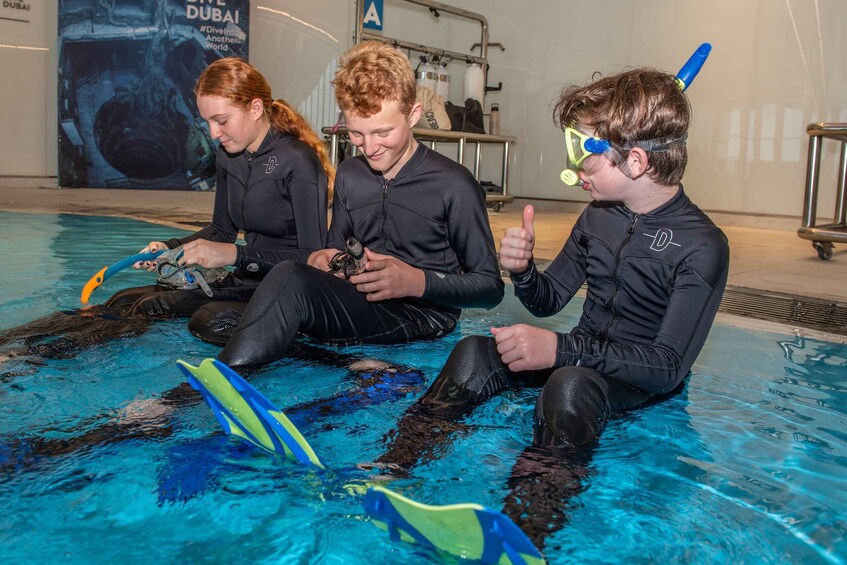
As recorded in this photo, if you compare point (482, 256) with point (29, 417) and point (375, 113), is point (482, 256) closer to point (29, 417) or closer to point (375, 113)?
point (375, 113)

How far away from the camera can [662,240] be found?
2.00 meters

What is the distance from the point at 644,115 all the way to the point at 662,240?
0.30m

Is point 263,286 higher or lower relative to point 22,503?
higher

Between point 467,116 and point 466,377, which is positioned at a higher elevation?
point 467,116

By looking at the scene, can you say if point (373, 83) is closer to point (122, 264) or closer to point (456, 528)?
point (122, 264)

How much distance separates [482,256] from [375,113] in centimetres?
56

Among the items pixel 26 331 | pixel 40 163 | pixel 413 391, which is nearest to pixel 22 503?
pixel 413 391

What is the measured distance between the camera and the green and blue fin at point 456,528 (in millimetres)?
1204

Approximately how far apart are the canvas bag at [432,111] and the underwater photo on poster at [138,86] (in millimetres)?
3717

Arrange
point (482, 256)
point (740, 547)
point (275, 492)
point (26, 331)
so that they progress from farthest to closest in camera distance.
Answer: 1. point (26, 331)
2. point (482, 256)
3. point (275, 492)
4. point (740, 547)

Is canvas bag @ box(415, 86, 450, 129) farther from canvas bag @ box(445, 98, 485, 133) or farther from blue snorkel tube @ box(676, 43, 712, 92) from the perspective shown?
blue snorkel tube @ box(676, 43, 712, 92)

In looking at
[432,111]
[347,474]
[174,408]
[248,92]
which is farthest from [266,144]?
[432,111]

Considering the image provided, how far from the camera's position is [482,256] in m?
2.62

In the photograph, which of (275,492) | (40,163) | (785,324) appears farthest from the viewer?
(40,163)
